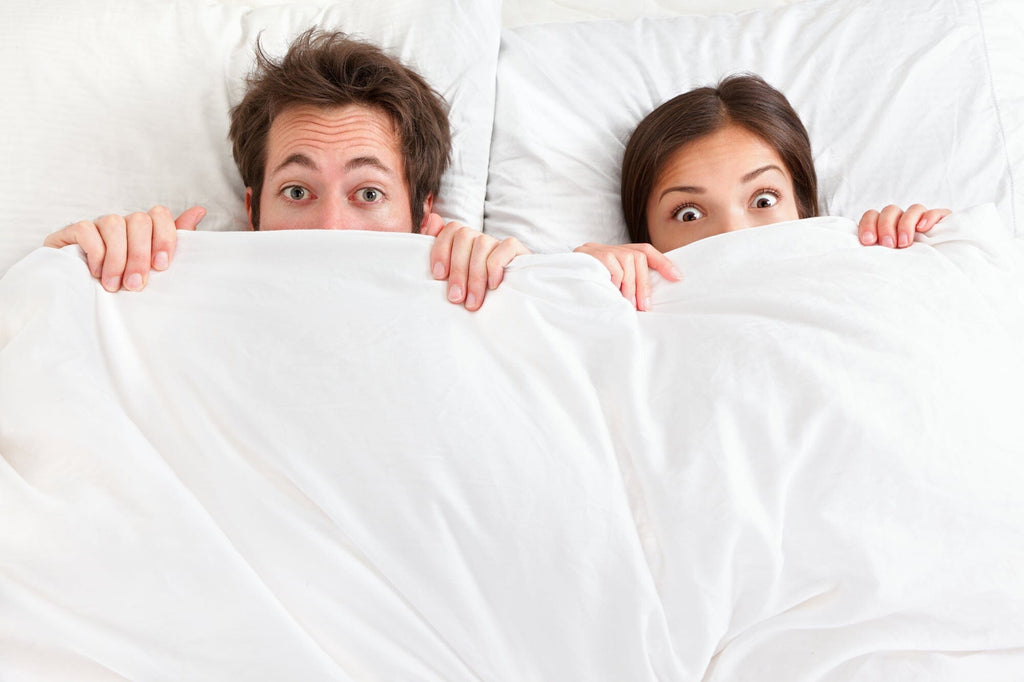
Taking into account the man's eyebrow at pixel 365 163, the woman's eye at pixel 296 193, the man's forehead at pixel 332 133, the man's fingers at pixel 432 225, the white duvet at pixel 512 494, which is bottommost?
the white duvet at pixel 512 494

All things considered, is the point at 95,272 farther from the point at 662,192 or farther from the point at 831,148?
the point at 831,148

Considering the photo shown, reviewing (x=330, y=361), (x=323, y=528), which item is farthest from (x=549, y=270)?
(x=323, y=528)

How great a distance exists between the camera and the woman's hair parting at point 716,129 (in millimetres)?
1517

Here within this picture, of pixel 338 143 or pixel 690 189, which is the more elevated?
pixel 338 143

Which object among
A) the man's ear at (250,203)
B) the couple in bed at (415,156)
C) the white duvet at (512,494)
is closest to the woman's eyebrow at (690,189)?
the couple in bed at (415,156)

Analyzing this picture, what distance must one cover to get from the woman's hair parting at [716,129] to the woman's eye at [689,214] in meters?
0.08

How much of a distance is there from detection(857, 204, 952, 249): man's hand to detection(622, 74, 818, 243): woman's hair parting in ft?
0.80

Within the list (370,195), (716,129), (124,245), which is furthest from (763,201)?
(124,245)

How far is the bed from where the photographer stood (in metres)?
0.95

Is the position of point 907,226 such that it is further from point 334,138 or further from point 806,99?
point 334,138

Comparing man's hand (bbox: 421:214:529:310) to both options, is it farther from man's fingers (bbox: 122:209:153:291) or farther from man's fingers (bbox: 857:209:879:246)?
man's fingers (bbox: 857:209:879:246)

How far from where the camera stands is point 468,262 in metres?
1.18

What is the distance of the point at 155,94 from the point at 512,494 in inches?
41.6

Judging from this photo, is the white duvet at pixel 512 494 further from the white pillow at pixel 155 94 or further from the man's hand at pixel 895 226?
the white pillow at pixel 155 94
